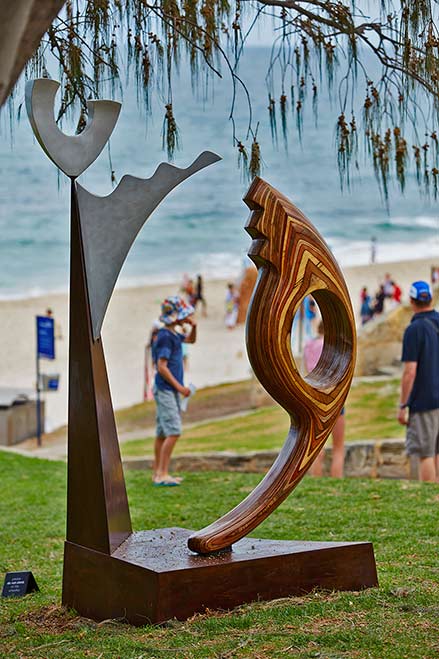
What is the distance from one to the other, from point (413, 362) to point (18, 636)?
454 centimetres

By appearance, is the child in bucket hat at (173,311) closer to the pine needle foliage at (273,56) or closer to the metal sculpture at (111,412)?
the pine needle foliage at (273,56)

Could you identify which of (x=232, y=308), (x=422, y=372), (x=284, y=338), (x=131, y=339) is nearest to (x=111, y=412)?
(x=284, y=338)

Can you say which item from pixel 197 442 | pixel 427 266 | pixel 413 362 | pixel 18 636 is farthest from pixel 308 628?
pixel 427 266

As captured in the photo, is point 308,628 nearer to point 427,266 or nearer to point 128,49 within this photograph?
point 128,49

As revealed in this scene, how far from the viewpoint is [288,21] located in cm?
519

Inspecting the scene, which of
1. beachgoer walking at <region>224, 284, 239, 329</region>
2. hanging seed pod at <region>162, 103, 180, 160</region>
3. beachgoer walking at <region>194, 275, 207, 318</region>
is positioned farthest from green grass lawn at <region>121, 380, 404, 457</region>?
beachgoer walking at <region>194, 275, 207, 318</region>

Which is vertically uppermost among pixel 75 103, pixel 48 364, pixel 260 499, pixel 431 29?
pixel 431 29

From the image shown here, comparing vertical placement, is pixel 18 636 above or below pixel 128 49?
below

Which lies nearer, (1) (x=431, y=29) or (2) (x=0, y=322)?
(1) (x=431, y=29)

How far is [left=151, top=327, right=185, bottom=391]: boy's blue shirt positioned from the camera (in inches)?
320

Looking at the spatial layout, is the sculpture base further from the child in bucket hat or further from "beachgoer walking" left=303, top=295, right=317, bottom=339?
"beachgoer walking" left=303, top=295, right=317, bottom=339

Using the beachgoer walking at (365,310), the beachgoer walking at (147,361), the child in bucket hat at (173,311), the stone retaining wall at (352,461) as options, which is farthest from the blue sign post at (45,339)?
the beachgoer walking at (365,310)

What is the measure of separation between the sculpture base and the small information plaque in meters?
0.47

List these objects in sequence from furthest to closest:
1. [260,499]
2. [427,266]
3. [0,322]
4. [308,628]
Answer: [427,266] → [0,322] → [260,499] → [308,628]
